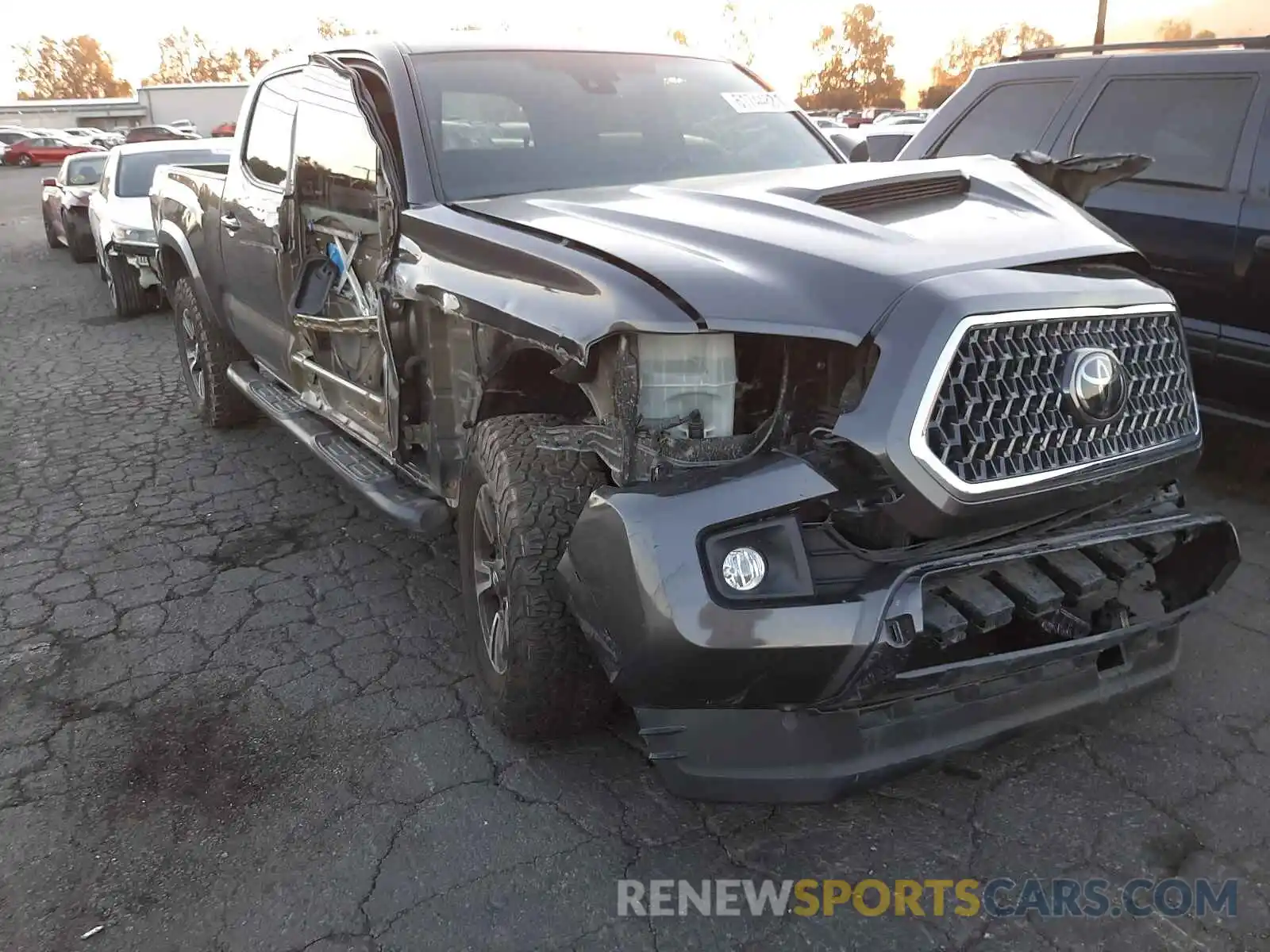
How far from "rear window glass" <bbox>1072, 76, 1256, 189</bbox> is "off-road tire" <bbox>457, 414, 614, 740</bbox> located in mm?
3437

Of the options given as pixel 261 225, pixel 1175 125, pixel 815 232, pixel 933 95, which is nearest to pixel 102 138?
pixel 933 95

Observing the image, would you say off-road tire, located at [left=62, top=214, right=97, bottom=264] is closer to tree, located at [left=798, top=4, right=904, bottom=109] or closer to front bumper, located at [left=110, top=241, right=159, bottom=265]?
front bumper, located at [left=110, top=241, right=159, bottom=265]

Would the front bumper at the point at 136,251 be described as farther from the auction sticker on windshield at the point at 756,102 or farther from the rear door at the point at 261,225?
the auction sticker on windshield at the point at 756,102

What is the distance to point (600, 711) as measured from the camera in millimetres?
2797

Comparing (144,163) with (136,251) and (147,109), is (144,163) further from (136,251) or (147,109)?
(147,109)

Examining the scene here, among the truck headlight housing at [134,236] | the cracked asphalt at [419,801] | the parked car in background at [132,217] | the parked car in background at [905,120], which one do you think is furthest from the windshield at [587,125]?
the parked car in background at [905,120]

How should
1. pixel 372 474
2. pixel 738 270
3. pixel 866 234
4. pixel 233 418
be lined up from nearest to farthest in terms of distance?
pixel 738 270 → pixel 866 234 → pixel 372 474 → pixel 233 418

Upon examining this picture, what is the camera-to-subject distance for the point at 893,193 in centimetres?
292

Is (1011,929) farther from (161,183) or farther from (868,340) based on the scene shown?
(161,183)

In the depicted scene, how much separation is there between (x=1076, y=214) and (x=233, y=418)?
4.93 m

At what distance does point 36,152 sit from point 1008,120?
51.0 m

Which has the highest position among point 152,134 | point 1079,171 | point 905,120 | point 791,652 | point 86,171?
point 1079,171

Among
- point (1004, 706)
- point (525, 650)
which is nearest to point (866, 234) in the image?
point (1004, 706)

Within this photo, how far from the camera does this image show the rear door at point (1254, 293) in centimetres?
424
